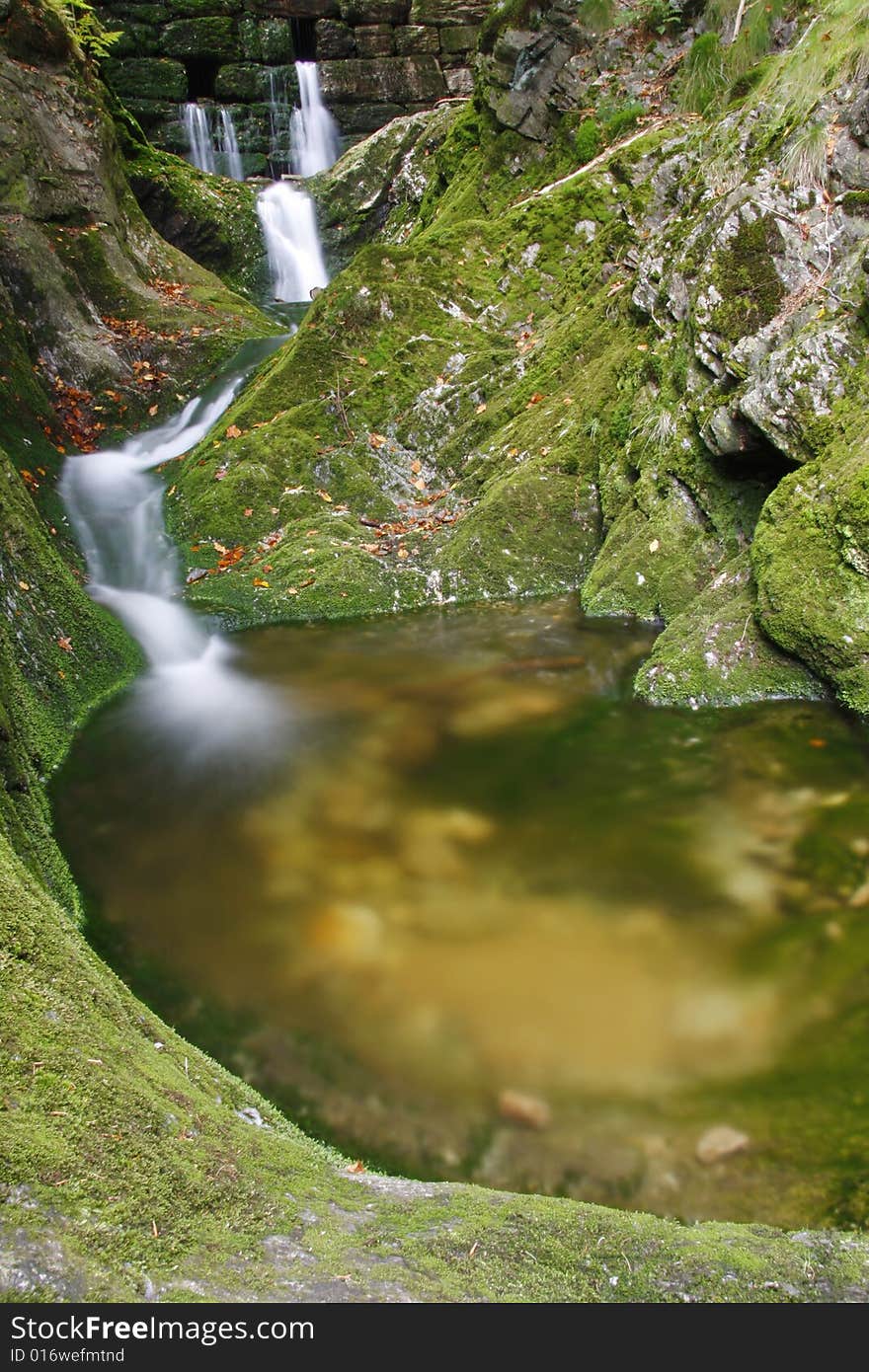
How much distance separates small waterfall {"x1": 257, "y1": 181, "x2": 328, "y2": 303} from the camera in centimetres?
1991

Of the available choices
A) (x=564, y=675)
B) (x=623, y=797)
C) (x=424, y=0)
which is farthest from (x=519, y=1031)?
(x=424, y=0)

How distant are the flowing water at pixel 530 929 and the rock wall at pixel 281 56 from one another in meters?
24.4

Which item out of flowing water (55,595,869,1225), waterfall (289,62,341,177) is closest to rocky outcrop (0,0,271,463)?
flowing water (55,595,869,1225)

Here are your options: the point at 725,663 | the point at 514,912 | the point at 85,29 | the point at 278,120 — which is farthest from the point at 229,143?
the point at 514,912

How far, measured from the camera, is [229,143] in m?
23.9

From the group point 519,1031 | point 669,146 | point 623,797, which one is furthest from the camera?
point 669,146

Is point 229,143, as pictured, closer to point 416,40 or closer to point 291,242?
point 416,40

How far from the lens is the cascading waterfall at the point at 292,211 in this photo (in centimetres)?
1998

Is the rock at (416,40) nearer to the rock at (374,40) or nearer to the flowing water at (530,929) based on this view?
the rock at (374,40)

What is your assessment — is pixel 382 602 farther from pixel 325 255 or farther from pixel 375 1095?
pixel 325 255

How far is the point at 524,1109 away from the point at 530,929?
987mm

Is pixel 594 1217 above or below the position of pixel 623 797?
above

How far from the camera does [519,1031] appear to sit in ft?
10.5
